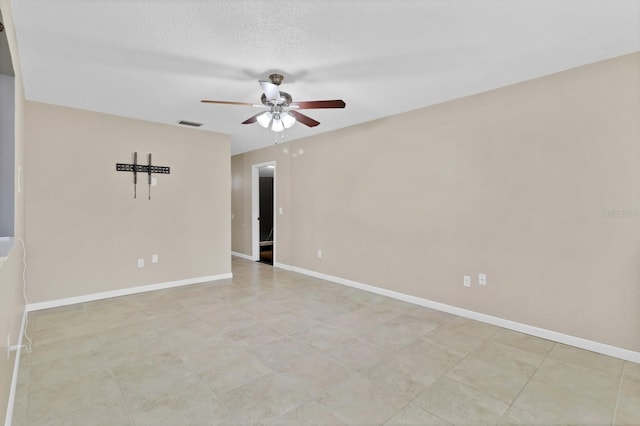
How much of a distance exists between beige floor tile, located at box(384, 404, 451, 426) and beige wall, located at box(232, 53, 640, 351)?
5.90 ft

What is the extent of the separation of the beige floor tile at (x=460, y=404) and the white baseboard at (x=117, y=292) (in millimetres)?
3891

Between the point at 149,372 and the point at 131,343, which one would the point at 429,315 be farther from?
the point at 131,343

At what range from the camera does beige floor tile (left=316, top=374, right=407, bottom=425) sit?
1.86 meters

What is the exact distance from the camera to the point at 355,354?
104 inches

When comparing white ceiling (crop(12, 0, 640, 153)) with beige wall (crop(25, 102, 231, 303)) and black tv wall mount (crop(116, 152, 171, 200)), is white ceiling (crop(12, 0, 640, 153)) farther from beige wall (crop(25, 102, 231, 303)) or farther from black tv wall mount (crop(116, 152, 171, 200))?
black tv wall mount (crop(116, 152, 171, 200))

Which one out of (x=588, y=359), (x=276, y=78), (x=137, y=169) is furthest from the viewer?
(x=137, y=169)

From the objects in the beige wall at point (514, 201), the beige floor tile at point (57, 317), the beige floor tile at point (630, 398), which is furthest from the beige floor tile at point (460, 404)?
the beige floor tile at point (57, 317)

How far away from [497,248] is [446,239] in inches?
21.6

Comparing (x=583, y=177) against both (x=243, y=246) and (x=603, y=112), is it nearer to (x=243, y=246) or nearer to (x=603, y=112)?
(x=603, y=112)

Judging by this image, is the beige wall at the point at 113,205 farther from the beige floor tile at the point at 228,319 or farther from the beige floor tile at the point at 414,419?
the beige floor tile at the point at 414,419

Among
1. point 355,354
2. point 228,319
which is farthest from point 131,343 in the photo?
point 355,354

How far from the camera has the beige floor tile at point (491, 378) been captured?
6.90 feet

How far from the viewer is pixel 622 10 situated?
199 centimetres

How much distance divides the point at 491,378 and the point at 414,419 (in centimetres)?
81
